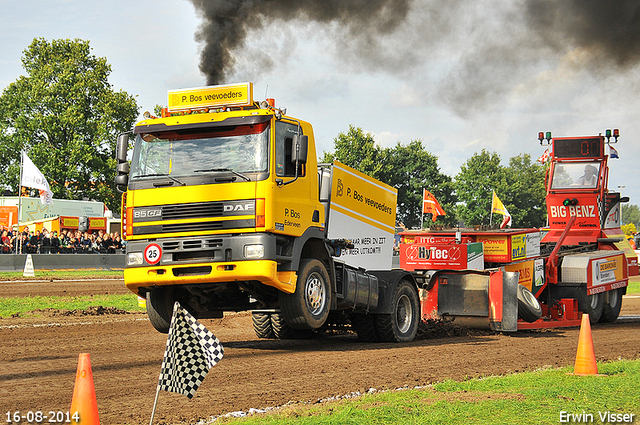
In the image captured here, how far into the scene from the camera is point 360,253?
10.9 meters

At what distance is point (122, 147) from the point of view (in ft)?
30.1

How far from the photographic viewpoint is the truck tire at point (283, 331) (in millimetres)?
11664

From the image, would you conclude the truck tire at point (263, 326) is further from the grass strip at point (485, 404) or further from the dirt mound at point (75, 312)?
the grass strip at point (485, 404)

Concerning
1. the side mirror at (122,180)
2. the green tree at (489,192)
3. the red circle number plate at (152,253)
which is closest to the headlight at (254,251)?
the red circle number plate at (152,253)

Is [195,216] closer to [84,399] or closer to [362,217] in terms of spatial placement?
[362,217]

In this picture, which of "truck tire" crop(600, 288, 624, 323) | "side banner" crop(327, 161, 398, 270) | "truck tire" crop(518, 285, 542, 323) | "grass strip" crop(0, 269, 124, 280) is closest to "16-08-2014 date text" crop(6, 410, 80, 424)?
"side banner" crop(327, 161, 398, 270)

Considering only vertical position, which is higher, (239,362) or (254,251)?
(254,251)

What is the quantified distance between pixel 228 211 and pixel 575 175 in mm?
10863

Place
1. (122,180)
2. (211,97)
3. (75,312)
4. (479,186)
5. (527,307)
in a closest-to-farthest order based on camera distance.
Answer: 1. (122,180)
2. (211,97)
3. (527,307)
4. (75,312)
5. (479,186)

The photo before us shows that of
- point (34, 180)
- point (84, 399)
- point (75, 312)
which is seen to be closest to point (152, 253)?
point (84, 399)

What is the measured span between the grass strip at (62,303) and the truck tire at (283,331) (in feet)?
17.4

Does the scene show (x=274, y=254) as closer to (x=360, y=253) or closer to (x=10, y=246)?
(x=360, y=253)

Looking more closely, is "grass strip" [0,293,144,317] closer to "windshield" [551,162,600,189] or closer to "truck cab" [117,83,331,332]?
"truck cab" [117,83,331,332]

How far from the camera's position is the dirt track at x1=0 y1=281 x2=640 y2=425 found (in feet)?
20.0
